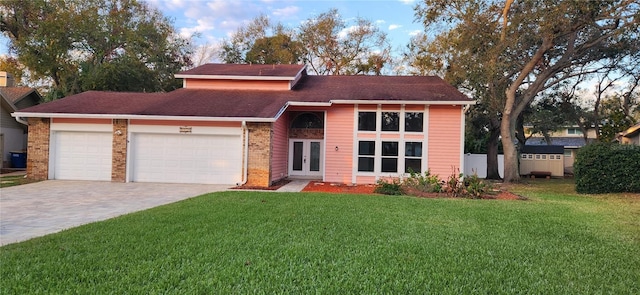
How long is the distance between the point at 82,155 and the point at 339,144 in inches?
386

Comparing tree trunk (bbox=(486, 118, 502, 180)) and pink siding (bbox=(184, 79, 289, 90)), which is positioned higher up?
pink siding (bbox=(184, 79, 289, 90))

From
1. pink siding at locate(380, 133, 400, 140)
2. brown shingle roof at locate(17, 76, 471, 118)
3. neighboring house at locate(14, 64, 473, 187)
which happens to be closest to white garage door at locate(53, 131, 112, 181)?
neighboring house at locate(14, 64, 473, 187)

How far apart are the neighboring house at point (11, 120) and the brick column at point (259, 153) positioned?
1436 centimetres

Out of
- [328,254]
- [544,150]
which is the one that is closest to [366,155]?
[328,254]

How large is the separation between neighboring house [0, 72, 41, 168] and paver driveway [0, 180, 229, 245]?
29.5ft

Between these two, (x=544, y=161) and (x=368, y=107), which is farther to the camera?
(x=544, y=161)

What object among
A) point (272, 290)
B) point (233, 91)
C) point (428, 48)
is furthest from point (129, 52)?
point (272, 290)

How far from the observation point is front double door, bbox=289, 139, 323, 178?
1692 cm

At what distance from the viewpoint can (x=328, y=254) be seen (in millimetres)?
4434

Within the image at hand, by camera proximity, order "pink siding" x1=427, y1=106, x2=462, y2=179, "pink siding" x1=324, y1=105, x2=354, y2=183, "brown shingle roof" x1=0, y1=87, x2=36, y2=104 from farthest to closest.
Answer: "brown shingle roof" x1=0, y1=87, x2=36, y2=104, "pink siding" x1=324, y1=105, x2=354, y2=183, "pink siding" x1=427, y1=106, x2=462, y2=179

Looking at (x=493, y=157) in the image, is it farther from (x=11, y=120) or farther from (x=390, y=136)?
(x=11, y=120)

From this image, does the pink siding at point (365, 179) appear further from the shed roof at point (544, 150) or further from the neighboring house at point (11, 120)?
the neighboring house at point (11, 120)

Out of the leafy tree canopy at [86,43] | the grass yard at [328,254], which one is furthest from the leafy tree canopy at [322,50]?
the grass yard at [328,254]

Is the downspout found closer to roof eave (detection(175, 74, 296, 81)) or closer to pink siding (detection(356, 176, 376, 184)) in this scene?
roof eave (detection(175, 74, 296, 81))
